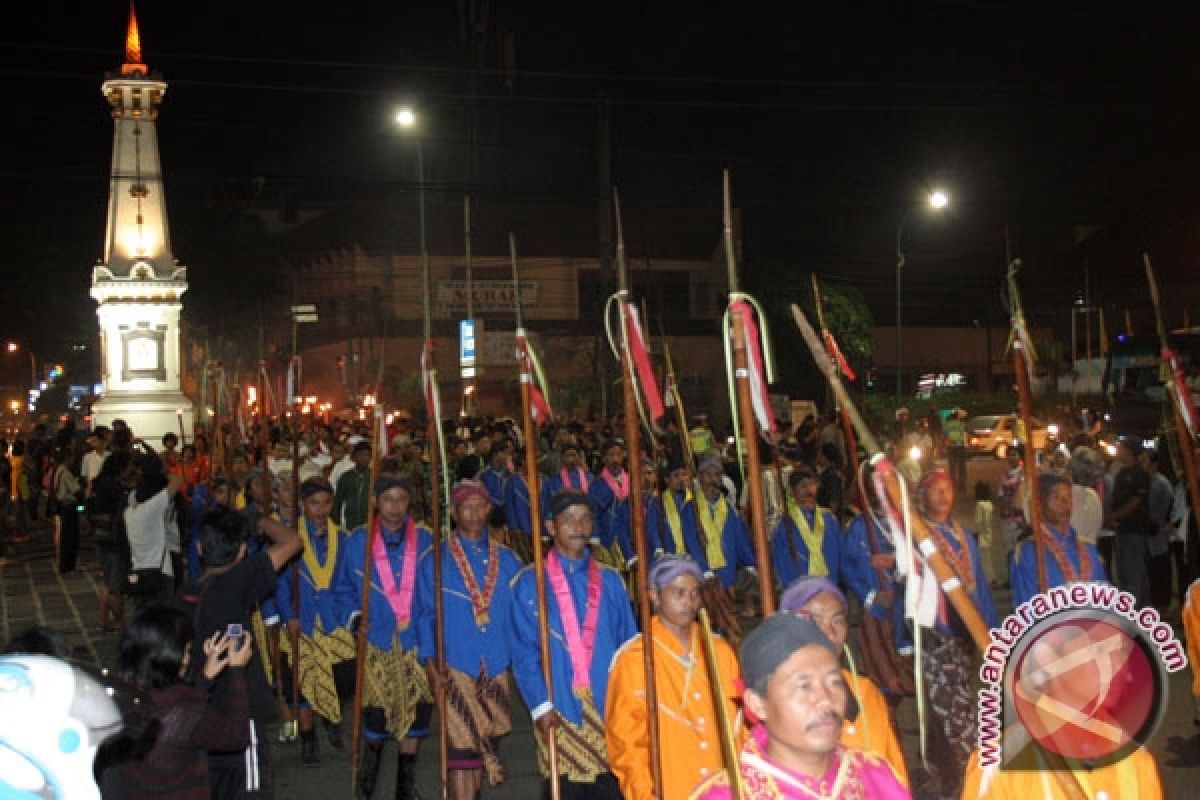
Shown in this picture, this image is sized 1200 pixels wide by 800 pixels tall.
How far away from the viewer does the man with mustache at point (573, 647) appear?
20.2 ft

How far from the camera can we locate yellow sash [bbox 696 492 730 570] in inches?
442

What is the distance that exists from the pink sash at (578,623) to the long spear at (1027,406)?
205 cm

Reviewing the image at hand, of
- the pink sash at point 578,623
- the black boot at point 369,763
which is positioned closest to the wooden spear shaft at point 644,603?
the pink sash at point 578,623

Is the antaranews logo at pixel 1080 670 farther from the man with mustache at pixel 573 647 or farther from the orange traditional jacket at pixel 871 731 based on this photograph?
the man with mustache at pixel 573 647

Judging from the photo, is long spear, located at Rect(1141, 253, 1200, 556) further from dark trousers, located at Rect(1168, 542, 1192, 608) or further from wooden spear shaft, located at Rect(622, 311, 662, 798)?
dark trousers, located at Rect(1168, 542, 1192, 608)

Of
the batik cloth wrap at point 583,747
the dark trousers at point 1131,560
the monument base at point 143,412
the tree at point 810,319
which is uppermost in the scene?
the tree at point 810,319

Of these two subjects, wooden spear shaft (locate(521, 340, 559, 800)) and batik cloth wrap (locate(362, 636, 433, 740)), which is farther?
batik cloth wrap (locate(362, 636, 433, 740))

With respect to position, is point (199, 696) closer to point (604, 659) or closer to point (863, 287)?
point (604, 659)

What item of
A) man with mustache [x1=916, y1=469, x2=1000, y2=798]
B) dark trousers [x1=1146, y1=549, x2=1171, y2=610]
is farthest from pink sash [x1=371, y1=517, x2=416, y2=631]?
dark trousers [x1=1146, y1=549, x2=1171, y2=610]

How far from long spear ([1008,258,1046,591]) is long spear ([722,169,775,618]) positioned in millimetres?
2333

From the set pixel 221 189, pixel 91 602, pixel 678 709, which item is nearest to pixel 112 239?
pixel 221 189

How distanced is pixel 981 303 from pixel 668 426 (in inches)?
1450

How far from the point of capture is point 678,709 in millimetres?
5219

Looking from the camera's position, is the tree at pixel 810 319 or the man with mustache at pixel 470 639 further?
the tree at pixel 810 319
